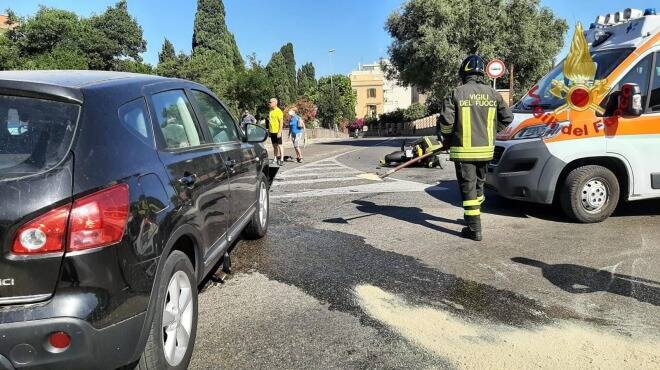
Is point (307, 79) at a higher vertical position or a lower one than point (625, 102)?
higher

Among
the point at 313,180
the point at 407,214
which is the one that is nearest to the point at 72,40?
the point at 313,180

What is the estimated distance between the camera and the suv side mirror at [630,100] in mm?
5723

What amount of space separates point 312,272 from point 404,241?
4.54 feet

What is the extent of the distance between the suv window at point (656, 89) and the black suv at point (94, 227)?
5283 millimetres

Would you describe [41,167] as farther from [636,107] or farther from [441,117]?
[636,107]

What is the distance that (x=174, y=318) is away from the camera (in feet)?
9.32

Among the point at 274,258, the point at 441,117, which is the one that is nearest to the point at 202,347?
the point at 274,258

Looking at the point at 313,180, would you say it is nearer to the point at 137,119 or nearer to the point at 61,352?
the point at 137,119

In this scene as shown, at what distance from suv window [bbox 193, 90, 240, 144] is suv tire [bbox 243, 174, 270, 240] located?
0.83 m

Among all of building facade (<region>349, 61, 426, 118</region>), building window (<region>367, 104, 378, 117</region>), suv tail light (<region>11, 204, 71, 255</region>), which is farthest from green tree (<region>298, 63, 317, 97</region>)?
suv tail light (<region>11, 204, 71, 255</region>)

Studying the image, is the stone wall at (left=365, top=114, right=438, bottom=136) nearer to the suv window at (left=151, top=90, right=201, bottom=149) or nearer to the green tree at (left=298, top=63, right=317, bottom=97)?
the green tree at (left=298, top=63, right=317, bottom=97)

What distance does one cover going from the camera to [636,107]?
5742mm

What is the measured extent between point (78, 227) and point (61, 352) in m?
0.49

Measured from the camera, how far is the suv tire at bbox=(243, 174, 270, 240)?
5.65m
